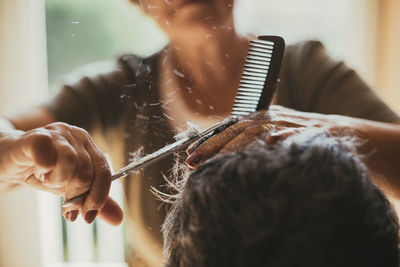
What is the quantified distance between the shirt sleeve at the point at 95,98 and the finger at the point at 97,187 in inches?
6.3

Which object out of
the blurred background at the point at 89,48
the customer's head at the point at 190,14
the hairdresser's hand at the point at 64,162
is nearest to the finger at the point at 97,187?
the hairdresser's hand at the point at 64,162

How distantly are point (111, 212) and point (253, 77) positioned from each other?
264 mm

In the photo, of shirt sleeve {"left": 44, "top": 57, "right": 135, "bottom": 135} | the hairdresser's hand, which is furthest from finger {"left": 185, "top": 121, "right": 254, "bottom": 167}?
shirt sleeve {"left": 44, "top": 57, "right": 135, "bottom": 135}

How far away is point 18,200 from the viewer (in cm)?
68

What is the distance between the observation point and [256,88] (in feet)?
1.54

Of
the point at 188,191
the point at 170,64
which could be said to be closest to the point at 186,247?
the point at 188,191

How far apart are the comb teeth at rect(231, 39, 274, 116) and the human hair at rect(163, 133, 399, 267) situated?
137 mm

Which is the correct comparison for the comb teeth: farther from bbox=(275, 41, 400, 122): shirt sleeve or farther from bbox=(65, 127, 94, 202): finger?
bbox=(65, 127, 94, 202): finger

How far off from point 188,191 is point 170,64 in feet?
0.89

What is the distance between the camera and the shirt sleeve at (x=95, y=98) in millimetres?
567

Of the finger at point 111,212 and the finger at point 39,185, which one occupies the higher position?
the finger at point 39,185

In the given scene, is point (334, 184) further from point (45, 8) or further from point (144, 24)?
point (45, 8)

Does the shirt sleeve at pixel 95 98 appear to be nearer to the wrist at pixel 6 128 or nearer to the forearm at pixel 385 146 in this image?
the wrist at pixel 6 128

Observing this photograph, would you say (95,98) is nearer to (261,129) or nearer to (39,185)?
(39,185)
